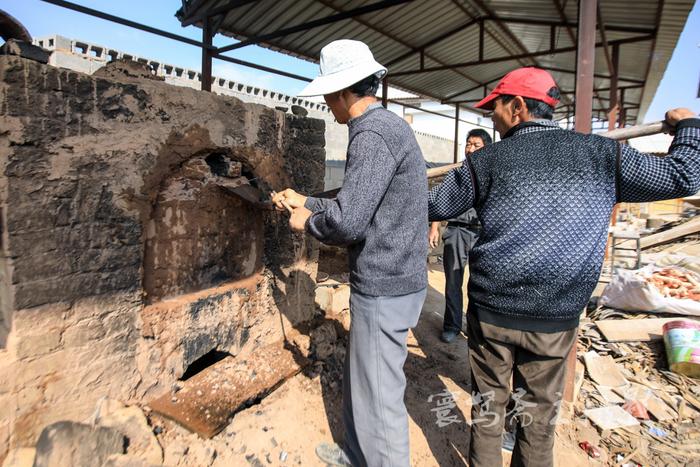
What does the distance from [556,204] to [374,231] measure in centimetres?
68

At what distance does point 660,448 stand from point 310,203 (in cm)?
240

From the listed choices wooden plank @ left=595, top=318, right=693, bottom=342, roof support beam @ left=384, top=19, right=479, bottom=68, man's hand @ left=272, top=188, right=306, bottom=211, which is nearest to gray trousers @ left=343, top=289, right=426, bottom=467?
man's hand @ left=272, top=188, right=306, bottom=211

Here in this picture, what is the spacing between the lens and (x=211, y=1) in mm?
4441

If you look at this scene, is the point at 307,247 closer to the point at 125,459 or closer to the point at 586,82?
the point at 125,459

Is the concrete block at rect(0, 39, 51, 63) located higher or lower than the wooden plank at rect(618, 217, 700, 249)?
higher

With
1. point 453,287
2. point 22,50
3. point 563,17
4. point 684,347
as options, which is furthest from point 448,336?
point 563,17

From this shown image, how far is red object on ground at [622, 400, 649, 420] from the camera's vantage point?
256 cm

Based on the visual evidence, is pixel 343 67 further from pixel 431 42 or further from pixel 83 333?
pixel 431 42

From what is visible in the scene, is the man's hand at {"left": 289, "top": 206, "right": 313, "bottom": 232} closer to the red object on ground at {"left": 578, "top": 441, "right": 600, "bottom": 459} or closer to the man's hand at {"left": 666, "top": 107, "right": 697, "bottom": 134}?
the man's hand at {"left": 666, "top": 107, "right": 697, "bottom": 134}

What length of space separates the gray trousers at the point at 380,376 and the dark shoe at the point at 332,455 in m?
0.38

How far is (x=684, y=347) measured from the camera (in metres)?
2.89

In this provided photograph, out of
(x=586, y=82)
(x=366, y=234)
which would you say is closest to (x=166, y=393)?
(x=366, y=234)

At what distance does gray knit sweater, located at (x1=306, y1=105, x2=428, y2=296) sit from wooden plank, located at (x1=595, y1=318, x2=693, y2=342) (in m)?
2.63

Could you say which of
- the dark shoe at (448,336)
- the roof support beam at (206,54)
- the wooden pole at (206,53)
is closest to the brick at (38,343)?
the dark shoe at (448,336)
